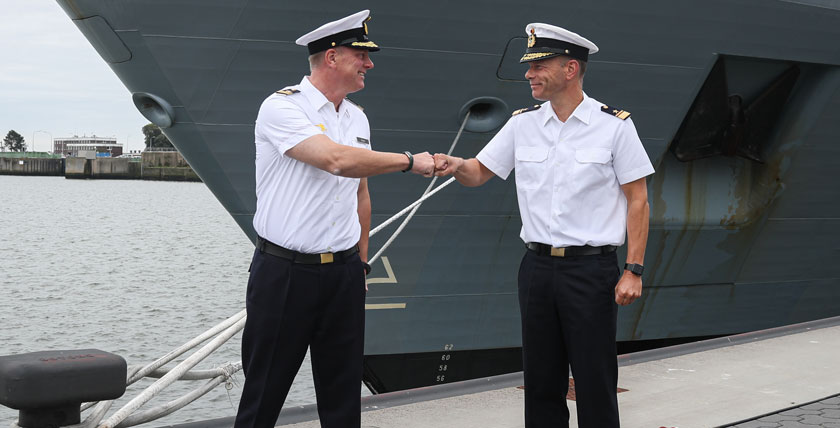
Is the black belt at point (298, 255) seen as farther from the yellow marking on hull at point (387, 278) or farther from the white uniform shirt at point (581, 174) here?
the yellow marking on hull at point (387, 278)

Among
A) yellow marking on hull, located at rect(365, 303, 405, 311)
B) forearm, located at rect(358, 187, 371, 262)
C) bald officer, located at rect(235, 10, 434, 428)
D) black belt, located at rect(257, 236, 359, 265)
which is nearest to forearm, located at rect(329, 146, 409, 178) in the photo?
bald officer, located at rect(235, 10, 434, 428)

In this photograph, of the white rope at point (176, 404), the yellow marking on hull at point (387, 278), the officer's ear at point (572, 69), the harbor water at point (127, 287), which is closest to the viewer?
the officer's ear at point (572, 69)

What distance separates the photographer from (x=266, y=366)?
2.75m

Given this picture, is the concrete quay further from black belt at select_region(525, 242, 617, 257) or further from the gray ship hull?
black belt at select_region(525, 242, 617, 257)

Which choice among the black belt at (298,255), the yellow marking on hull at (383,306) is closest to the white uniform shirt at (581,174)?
the black belt at (298,255)

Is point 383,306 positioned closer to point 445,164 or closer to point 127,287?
point 445,164

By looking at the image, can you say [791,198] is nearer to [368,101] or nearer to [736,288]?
[736,288]

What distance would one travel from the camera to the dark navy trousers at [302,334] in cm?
272

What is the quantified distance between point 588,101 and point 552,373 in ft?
2.98

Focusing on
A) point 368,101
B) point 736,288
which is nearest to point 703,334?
point 736,288

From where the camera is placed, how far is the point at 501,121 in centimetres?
577

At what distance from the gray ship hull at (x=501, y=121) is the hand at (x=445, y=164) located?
7.25 ft

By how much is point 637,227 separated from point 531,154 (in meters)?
0.42

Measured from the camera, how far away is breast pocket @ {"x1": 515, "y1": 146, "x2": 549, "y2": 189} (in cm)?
304
